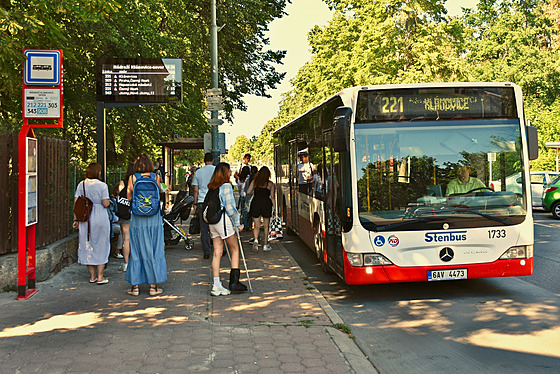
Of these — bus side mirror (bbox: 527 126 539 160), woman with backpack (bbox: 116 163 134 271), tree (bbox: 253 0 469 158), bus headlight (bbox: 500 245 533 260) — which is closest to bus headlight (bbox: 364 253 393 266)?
bus headlight (bbox: 500 245 533 260)

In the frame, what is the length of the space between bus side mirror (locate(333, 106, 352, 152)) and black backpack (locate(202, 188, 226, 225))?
66.0 inches

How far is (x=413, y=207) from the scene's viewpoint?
25.3 ft

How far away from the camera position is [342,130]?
297 inches

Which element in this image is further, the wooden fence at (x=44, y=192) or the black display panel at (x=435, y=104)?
the wooden fence at (x=44, y=192)

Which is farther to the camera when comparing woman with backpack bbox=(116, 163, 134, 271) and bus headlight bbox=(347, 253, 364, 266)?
woman with backpack bbox=(116, 163, 134, 271)

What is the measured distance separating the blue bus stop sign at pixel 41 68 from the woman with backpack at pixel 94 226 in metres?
1.28

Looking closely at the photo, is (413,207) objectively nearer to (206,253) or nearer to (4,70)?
(206,253)

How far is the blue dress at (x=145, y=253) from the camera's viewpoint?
8.01 meters

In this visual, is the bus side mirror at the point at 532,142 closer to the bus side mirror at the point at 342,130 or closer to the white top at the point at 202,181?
the bus side mirror at the point at 342,130

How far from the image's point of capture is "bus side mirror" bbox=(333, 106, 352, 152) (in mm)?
7551

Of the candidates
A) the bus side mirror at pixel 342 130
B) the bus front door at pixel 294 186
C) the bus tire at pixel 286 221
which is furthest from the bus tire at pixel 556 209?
the bus side mirror at pixel 342 130

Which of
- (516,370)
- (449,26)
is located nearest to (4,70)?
(516,370)

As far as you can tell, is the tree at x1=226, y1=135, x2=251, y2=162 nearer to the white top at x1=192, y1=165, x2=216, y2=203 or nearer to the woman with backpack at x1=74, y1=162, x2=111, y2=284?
the white top at x1=192, y1=165, x2=216, y2=203

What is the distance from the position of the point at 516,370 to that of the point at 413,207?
9.35ft
